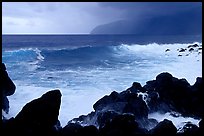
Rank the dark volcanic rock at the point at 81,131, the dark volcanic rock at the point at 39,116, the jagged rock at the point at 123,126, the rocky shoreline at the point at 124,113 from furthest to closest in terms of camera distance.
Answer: the jagged rock at the point at 123,126, the dark volcanic rock at the point at 81,131, the rocky shoreline at the point at 124,113, the dark volcanic rock at the point at 39,116

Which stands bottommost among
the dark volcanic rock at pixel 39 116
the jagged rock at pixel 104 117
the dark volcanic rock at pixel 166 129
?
the jagged rock at pixel 104 117

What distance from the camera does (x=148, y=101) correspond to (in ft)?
31.6

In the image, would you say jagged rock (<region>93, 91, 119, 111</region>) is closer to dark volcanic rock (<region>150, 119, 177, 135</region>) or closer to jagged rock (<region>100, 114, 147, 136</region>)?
jagged rock (<region>100, 114, 147, 136</region>)

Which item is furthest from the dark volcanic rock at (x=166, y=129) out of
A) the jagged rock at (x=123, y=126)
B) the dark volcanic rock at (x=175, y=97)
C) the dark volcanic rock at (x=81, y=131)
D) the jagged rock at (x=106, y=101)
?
the dark volcanic rock at (x=175, y=97)

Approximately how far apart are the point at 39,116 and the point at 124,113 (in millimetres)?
1989

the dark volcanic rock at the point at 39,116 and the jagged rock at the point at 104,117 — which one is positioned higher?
the dark volcanic rock at the point at 39,116

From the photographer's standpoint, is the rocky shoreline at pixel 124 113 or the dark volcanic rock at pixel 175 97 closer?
the rocky shoreline at pixel 124 113

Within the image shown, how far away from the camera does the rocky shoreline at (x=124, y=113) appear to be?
17.6 feet

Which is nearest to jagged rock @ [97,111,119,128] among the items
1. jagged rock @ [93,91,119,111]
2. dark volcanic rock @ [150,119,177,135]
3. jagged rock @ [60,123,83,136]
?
jagged rock @ [93,91,119,111]

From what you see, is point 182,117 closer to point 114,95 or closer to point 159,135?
point 114,95

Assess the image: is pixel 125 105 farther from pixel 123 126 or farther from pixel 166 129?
pixel 166 129

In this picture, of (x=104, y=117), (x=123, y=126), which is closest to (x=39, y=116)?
(x=123, y=126)

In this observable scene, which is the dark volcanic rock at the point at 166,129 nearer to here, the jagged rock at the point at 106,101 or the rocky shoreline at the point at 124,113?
the rocky shoreline at the point at 124,113

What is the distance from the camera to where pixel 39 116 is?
5.44 m
